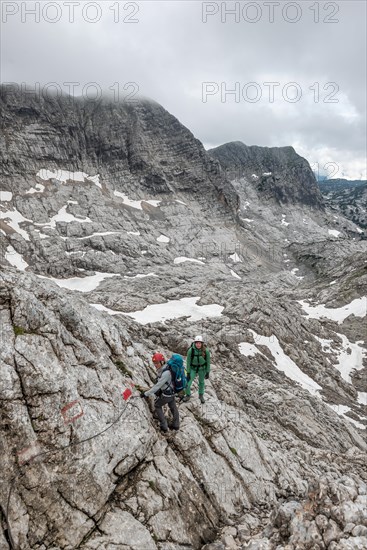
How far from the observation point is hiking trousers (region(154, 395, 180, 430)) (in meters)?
12.1

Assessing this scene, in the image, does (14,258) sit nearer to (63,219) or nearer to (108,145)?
(63,219)

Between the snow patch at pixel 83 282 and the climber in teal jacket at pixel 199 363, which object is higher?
the climber in teal jacket at pixel 199 363

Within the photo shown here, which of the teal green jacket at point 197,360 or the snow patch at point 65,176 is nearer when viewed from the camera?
the teal green jacket at point 197,360

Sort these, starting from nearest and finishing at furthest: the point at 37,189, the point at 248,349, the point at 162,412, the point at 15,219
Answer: the point at 162,412, the point at 248,349, the point at 15,219, the point at 37,189

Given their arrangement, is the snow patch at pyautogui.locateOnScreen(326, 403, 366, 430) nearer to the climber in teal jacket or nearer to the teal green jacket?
the climber in teal jacket

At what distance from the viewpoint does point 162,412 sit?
12273 millimetres

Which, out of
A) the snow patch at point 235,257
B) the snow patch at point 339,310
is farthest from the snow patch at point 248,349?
the snow patch at point 235,257

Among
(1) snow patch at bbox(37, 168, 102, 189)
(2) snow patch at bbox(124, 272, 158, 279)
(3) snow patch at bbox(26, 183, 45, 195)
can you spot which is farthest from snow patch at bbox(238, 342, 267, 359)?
(1) snow patch at bbox(37, 168, 102, 189)

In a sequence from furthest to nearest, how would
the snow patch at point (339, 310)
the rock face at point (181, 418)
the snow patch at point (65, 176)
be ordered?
the snow patch at point (65, 176) → the snow patch at point (339, 310) → the rock face at point (181, 418)

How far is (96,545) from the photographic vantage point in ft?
28.6

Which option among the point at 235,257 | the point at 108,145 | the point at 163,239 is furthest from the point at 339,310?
the point at 108,145

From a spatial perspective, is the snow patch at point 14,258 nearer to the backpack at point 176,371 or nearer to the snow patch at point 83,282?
the snow patch at point 83,282

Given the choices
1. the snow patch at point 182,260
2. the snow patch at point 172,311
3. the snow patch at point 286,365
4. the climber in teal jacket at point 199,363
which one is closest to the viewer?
the climber in teal jacket at point 199,363

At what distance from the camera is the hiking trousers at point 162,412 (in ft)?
39.6
